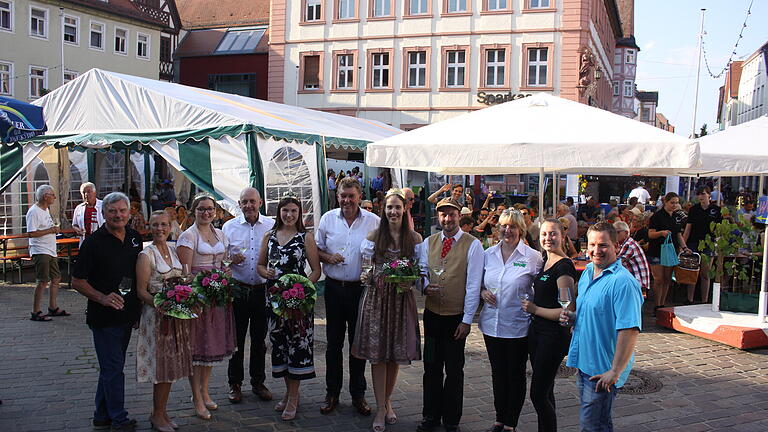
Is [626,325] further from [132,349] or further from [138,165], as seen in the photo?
[138,165]

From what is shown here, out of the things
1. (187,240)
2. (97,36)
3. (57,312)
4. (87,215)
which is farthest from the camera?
(97,36)

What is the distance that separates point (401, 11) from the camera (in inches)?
1249

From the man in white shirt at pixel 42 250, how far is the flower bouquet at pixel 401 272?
218 inches

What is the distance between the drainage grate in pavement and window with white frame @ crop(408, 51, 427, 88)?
26.3 metres

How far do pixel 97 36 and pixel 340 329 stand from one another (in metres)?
35.0

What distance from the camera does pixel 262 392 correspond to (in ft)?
18.4

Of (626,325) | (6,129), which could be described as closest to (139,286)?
(6,129)

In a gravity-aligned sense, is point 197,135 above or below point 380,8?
below

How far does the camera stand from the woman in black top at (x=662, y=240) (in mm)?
9484

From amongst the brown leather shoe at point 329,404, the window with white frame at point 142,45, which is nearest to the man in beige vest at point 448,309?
the brown leather shoe at point 329,404

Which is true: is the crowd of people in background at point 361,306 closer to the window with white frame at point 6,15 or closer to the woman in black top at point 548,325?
the woman in black top at point 548,325

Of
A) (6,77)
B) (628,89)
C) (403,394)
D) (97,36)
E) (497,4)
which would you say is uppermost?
(628,89)

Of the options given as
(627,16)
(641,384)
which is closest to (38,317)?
(641,384)

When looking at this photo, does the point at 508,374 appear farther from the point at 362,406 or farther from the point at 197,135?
the point at 197,135
